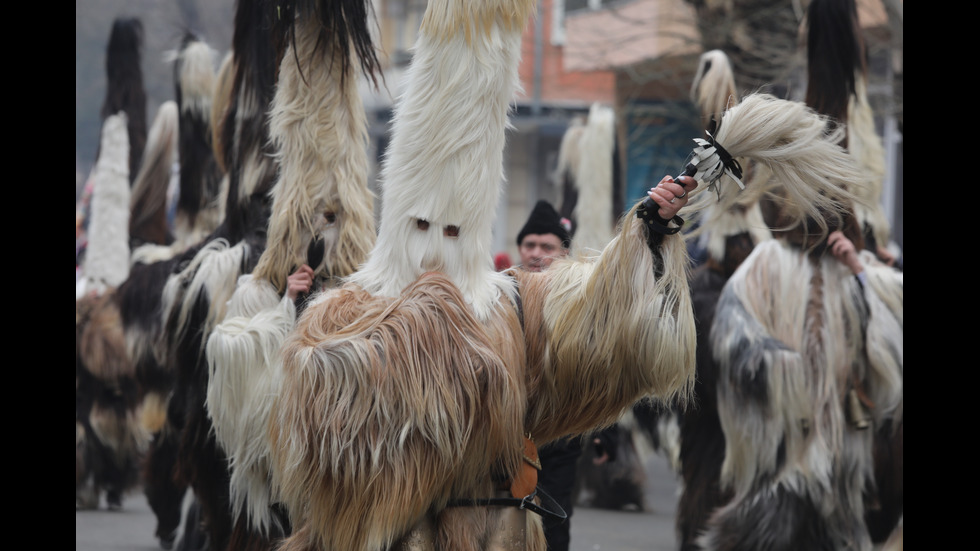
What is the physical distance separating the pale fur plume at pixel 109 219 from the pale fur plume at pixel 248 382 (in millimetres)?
4378

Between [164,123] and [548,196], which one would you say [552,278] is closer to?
[164,123]

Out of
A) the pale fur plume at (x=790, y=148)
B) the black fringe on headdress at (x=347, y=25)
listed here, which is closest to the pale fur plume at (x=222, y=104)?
the black fringe on headdress at (x=347, y=25)

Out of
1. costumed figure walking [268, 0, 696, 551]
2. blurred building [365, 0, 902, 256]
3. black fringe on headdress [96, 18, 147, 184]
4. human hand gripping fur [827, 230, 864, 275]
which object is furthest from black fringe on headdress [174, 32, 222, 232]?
costumed figure walking [268, 0, 696, 551]

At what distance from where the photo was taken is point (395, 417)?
333 cm

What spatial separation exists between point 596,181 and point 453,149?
576 centimetres

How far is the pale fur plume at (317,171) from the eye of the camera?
4.80m

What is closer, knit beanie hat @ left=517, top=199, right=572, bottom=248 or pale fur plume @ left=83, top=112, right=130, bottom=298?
knit beanie hat @ left=517, top=199, right=572, bottom=248

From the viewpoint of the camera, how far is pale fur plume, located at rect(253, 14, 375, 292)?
480 cm

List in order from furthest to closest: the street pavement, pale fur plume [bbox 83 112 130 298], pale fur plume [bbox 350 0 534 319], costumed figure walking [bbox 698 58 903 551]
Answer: pale fur plume [bbox 83 112 130 298] → the street pavement → costumed figure walking [bbox 698 58 903 551] → pale fur plume [bbox 350 0 534 319]

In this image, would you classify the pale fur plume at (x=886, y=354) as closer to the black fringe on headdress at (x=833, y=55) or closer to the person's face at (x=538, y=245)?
the black fringe on headdress at (x=833, y=55)

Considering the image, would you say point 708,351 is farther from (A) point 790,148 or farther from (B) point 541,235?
(A) point 790,148

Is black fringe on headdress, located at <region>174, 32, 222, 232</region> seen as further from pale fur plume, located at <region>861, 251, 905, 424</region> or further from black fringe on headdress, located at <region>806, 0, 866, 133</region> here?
pale fur plume, located at <region>861, 251, 905, 424</region>

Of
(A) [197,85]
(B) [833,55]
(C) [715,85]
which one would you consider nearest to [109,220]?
(A) [197,85]

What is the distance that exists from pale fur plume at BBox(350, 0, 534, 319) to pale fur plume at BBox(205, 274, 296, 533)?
1.20m
